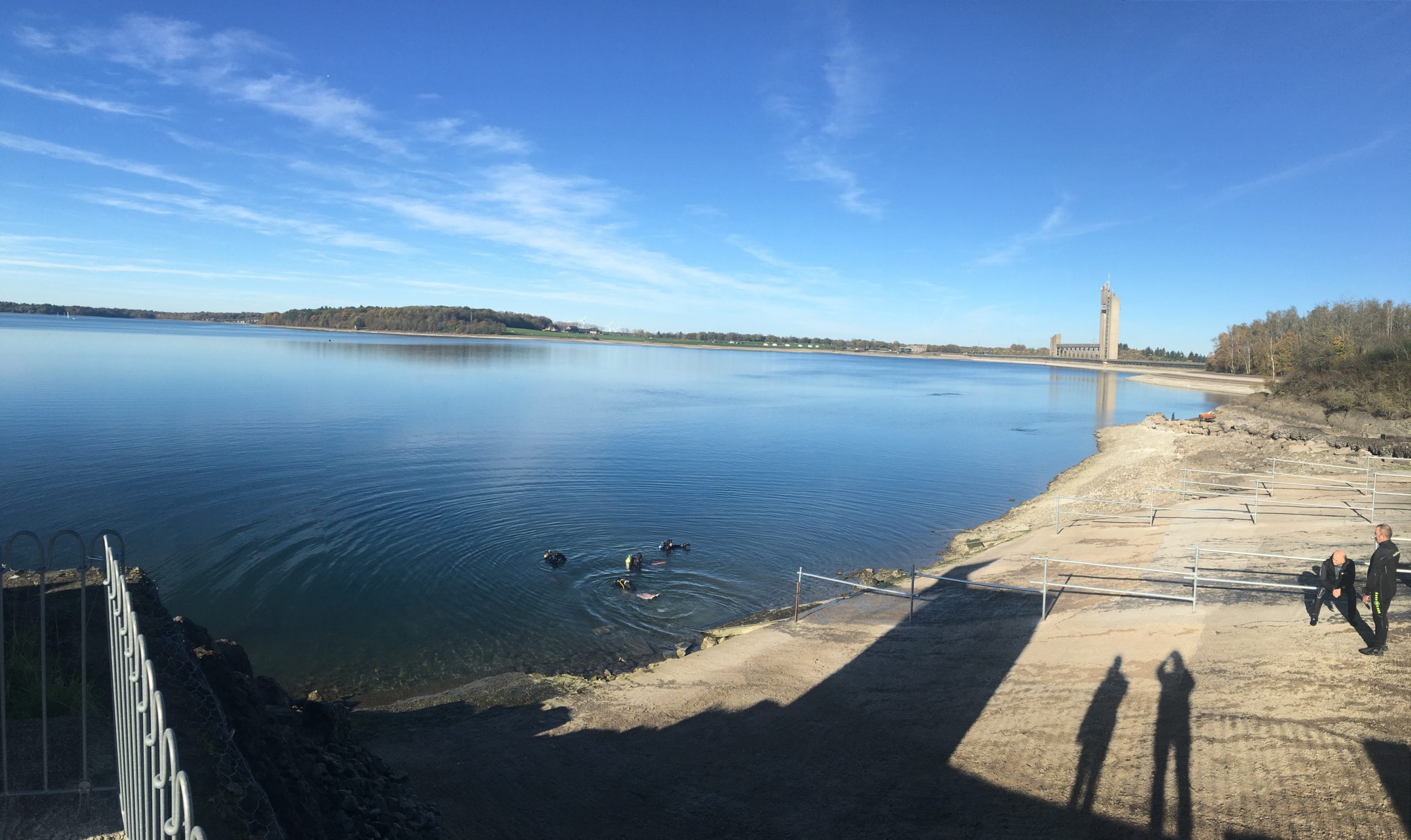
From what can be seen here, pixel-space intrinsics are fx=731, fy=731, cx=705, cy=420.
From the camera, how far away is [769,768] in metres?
8.96

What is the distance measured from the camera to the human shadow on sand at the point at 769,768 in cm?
766

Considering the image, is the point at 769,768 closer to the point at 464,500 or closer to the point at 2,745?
the point at 2,745

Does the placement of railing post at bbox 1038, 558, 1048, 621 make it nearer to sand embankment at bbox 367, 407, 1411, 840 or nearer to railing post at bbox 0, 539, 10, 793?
sand embankment at bbox 367, 407, 1411, 840

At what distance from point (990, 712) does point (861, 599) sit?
638 centimetres

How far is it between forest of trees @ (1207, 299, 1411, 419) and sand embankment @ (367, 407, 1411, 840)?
34954 mm

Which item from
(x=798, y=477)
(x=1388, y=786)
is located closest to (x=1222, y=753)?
(x=1388, y=786)

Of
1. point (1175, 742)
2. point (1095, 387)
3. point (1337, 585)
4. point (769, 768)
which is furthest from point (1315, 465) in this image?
point (1095, 387)

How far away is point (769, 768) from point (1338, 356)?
67048mm

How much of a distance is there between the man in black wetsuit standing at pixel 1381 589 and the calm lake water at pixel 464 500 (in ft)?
33.9

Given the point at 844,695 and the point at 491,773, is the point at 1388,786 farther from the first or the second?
the point at 491,773

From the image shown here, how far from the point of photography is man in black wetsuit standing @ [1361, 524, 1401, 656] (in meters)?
8.87

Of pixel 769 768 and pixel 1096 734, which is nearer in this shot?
pixel 1096 734

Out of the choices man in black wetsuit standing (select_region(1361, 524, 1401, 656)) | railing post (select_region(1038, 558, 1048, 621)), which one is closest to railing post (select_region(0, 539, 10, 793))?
railing post (select_region(1038, 558, 1048, 621))

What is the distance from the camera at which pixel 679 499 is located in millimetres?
25984
